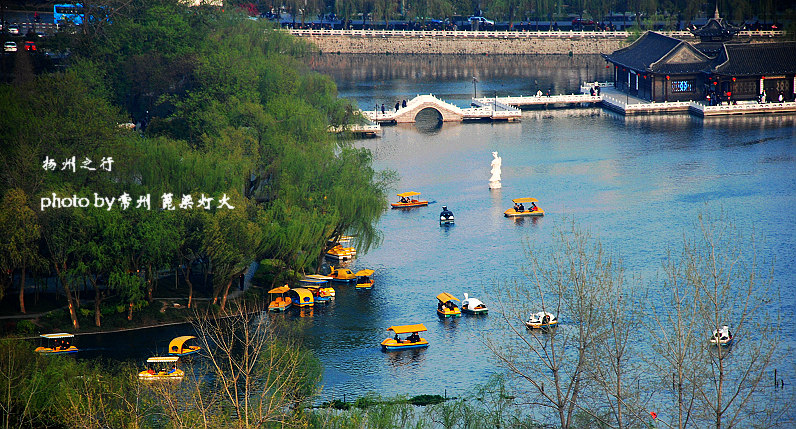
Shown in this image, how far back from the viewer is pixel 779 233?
5478cm

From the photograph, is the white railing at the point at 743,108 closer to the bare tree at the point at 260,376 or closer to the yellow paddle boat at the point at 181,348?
the bare tree at the point at 260,376

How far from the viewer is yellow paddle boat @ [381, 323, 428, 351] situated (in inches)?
1645

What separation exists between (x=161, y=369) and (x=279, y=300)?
8030 millimetres

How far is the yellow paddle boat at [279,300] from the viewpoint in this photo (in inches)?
1801

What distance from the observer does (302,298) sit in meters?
46.1

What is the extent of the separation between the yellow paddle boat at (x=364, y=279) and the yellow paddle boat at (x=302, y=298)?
3021 millimetres

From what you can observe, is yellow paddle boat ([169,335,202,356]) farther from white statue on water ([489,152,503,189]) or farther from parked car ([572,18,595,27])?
parked car ([572,18,595,27])

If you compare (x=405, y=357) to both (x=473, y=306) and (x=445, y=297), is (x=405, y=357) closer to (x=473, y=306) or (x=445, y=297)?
(x=473, y=306)

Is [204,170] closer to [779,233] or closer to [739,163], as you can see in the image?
[779,233]

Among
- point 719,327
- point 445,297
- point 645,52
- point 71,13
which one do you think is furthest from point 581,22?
point 719,327

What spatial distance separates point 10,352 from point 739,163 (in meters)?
54.1

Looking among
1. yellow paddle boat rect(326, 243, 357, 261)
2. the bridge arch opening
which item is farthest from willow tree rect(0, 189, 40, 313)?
the bridge arch opening

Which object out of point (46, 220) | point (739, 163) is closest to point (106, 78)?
point (46, 220)

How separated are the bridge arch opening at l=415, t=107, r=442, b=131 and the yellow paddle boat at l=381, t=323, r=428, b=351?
47.8 m
